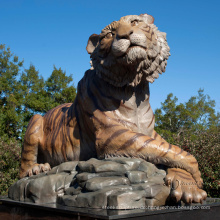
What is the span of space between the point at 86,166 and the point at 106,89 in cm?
105

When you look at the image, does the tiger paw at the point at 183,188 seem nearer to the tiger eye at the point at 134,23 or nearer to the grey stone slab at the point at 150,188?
the grey stone slab at the point at 150,188

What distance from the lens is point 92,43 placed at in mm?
4125

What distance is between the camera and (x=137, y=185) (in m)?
3.01

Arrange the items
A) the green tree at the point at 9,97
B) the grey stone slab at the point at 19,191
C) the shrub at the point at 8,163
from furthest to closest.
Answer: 1. the green tree at the point at 9,97
2. the shrub at the point at 8,163
3. the grey stone slab at the point at 19,191

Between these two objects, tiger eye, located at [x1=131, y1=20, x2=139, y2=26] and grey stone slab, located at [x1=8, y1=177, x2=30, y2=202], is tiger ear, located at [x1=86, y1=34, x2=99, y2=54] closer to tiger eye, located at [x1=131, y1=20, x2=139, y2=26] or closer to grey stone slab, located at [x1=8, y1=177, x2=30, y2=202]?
tiger eye, located at [x1=131, y1=20, x2=139, y2=26]

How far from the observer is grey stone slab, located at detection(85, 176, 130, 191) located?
299cm

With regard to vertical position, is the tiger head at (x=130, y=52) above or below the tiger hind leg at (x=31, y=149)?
above

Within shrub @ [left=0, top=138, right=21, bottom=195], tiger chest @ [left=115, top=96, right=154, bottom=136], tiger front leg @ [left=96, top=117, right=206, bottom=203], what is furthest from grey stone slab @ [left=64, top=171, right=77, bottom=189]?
shrub @ [left=0, top=138, right=21, bottom=195]

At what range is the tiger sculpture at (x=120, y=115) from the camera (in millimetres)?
3465

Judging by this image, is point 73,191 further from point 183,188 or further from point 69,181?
point 183,188

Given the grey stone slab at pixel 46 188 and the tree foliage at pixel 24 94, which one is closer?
the grey stone slab at pixel 46 188

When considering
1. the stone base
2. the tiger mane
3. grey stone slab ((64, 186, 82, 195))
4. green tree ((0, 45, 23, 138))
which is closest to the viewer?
the stone base

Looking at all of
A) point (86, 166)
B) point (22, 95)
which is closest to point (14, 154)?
point (22, 95)

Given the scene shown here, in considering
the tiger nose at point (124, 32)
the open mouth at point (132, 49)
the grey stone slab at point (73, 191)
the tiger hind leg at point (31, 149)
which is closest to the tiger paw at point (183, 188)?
the grey stone slab at point (73, 191)
